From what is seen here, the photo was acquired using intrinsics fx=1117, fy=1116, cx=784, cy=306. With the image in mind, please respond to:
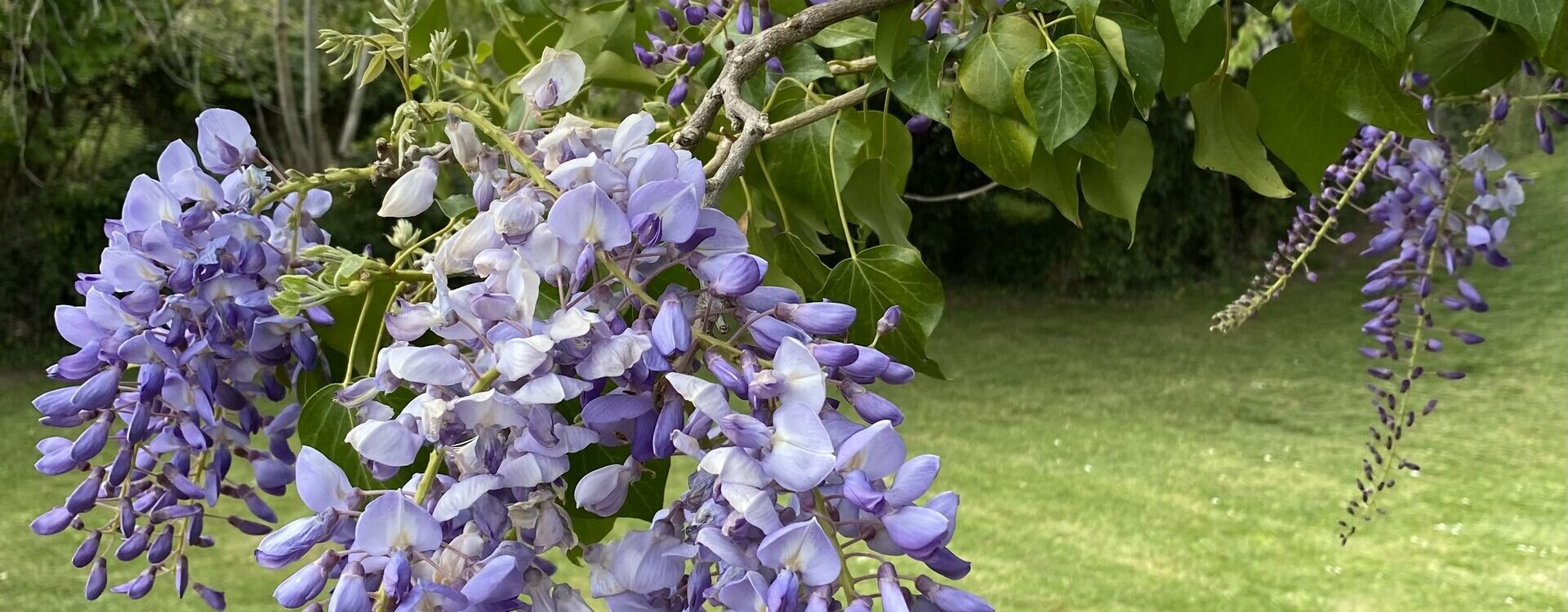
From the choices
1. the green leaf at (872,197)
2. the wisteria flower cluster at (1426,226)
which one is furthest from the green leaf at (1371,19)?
the wisteria flower cluster at (1426,226)

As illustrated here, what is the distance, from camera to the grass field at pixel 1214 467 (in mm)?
3188

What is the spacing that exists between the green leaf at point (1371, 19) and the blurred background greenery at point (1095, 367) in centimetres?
276

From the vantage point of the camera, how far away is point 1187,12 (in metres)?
0.46

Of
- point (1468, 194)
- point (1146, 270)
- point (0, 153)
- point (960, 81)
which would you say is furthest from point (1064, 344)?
point (960, 81)

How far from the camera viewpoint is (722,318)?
1.18 ft

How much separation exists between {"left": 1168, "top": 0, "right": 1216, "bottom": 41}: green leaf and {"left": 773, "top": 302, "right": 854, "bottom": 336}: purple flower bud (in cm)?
22

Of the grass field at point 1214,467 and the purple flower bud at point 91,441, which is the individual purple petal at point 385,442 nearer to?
the purple flower bud at point 91,441

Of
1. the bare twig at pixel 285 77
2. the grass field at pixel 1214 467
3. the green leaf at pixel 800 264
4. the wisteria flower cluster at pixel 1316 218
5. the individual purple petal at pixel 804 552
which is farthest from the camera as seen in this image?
the bare twig at pixel 285 77

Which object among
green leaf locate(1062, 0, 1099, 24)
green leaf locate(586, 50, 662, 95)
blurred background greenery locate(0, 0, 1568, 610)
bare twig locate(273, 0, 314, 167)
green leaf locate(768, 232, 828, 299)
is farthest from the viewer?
bare twig locate(273, 0, 314, 167)

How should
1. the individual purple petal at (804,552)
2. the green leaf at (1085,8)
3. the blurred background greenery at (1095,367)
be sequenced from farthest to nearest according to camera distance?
1. the blurred background greenery at (1095,367)
2. the green leaf at (1085,8)
3. the individual purple petal at (804,552)

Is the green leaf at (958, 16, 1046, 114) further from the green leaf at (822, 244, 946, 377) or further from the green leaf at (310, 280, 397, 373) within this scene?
the green leaf at (310, 280, 397, 373)

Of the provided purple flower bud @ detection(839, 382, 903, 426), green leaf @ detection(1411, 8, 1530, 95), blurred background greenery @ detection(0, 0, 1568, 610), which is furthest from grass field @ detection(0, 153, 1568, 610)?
purple flower bud @ detection(839, 382, 903, 426)

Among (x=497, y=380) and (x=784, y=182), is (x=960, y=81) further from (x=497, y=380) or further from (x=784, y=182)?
(x=497, y=380)

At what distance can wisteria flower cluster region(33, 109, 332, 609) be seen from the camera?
450mm
